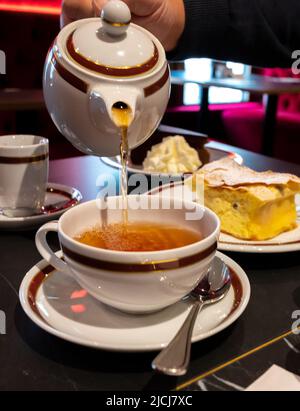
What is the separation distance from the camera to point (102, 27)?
27.3 inches

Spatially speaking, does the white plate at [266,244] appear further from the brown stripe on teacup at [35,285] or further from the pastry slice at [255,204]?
the brown stripe on teacup at [35,285]

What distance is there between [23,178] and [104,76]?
0.38m

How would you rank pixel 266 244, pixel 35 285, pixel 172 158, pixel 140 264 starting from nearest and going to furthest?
pixel 140 264 → pixel 35 285 → pixel 266 244 → pixel 172 158

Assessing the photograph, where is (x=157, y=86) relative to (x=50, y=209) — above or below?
above

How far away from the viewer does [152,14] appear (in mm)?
1049

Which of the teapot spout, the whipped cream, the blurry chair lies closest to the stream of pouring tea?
the teapot spout

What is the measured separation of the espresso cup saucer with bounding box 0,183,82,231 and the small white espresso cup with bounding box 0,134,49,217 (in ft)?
0.08

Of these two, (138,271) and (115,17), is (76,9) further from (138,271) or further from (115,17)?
(138,271)

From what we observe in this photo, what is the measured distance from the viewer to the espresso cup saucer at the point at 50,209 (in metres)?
0.90

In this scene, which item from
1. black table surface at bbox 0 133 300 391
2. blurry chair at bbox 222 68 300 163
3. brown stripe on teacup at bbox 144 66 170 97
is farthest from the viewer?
blurry chair at bbox 222 68 300 163

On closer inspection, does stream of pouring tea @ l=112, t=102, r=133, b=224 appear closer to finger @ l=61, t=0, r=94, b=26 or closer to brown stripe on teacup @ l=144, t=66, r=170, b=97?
brown stripe on teacup @ l=144, t=66, r=170, b=97

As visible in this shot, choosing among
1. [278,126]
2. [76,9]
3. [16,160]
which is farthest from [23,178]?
[278,126]

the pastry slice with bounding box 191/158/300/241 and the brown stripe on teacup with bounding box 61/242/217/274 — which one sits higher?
the brown stripe on teacup with bounding box 61/242/217/274

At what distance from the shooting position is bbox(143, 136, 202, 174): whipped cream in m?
1.30
